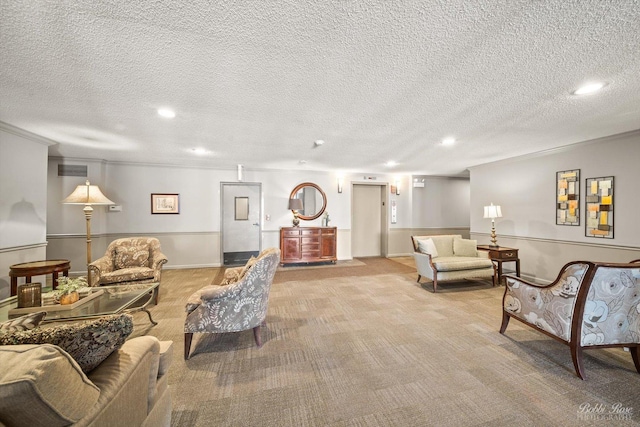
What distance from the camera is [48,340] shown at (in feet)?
3.08

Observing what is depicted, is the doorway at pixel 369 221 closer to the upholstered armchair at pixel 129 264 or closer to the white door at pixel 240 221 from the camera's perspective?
the white door at pixel 240 221

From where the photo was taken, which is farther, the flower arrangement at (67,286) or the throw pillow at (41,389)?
the flower arrangement at (67,286)

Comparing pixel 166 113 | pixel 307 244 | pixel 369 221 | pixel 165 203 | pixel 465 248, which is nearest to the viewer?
pixel 166 113

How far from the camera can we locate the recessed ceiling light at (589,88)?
6.81 feet

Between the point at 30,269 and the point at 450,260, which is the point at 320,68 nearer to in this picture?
the point at 450,260

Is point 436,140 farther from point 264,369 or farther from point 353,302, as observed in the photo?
point 264,369

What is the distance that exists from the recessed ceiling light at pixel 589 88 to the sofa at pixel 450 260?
2.54 m

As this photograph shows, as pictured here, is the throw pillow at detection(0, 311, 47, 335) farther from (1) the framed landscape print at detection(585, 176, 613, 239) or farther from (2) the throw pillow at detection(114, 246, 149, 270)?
(1) the framed landscape print at detection(585, 176, 613, 239)

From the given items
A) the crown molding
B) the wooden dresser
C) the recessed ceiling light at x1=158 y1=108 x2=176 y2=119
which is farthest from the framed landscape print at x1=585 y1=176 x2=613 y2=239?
the crown molding

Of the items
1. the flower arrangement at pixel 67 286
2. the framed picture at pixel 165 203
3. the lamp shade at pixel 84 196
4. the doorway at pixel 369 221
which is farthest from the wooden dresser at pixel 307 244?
the flower arrangement at pixel 67 286

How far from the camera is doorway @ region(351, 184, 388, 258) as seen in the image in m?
6.93

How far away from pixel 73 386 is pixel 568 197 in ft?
19.1

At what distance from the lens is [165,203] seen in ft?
18.0

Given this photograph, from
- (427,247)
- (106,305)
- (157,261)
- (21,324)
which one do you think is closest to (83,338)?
(21,324)
